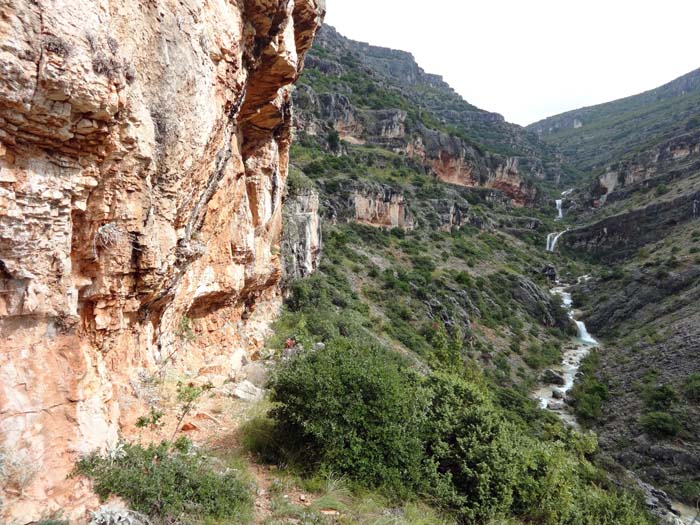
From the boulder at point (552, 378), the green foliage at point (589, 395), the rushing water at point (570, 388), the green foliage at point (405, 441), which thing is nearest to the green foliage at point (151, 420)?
the green foliage at point (405, 441)

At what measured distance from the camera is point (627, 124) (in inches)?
3519

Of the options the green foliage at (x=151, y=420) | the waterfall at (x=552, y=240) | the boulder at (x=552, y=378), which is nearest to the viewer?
the green foliage at (x=151, y=420)

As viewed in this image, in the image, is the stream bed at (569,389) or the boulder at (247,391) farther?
the stream bed at (569,389)

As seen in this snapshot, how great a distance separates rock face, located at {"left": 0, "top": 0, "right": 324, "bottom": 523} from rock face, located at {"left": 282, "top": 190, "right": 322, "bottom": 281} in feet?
38.0

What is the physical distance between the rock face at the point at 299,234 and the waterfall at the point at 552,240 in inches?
1857

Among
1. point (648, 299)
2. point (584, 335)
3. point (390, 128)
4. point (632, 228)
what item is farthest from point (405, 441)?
point (390, 128)

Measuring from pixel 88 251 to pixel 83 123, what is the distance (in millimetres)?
1349

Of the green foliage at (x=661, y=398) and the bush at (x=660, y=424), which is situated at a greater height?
the green foliage at (x=661, y=398)

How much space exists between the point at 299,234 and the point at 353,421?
14238mm

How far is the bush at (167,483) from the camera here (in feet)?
11.7

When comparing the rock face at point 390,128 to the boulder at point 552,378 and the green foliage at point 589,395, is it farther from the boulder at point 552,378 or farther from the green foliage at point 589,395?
the green foliage at point 589,395

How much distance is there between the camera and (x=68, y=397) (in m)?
3.56

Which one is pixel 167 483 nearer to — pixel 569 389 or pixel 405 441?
pixel 405 441

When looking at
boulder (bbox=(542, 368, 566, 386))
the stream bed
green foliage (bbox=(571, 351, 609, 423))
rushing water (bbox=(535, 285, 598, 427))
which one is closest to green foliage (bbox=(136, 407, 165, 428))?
the stream bed
